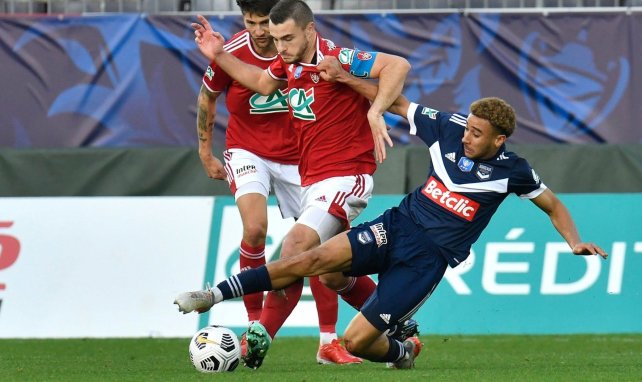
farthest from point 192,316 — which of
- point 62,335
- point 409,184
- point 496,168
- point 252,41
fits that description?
point 496,168

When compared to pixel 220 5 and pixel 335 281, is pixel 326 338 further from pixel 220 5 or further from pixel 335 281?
pixel 220 5

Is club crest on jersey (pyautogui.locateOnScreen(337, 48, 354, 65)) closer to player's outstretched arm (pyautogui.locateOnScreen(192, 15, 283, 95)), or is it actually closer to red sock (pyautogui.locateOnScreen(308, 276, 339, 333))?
player's outstretched arm (pyautogui.locateOnScreen(192, 15, 283, 95))

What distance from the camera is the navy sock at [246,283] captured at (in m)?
7.33

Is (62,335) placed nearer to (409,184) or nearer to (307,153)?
(409,184)

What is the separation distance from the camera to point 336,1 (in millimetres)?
13805

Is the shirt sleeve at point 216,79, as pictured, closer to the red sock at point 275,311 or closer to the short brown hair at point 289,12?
the short brown hair at point 289,12

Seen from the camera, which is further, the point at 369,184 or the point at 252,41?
the point at 252,41

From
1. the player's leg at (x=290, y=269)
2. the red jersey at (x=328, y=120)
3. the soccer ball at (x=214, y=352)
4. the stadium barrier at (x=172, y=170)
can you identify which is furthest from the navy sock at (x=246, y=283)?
the stadium barrier at (x=172, y=170)

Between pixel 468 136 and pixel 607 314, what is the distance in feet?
15.2

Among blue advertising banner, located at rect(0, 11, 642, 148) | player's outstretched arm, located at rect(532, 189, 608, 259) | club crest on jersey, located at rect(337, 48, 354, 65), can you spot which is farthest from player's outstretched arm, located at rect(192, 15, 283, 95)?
blue advertising banner, located at rect(0, 11, 642, 148)

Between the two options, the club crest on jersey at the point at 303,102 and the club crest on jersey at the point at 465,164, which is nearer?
the club crest on jersey at the point at 465,164

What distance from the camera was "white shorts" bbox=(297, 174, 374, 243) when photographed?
810cm

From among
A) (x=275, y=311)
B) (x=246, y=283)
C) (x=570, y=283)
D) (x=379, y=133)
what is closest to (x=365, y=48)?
(x=570, y=283)

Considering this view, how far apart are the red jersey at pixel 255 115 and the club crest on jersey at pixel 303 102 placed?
61 cm
